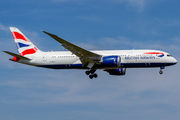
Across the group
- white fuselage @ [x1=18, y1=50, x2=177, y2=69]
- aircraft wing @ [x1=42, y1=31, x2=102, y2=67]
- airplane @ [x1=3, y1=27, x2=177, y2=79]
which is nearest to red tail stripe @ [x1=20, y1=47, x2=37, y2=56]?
airplane @ [x1=3, y1=27, x2=177, y2=79]

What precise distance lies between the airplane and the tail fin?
39.1 inches

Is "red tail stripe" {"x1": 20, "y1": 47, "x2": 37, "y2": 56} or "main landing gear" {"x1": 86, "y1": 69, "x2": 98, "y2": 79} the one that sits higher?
"red tail stripe" {"x1": 20, "y1": 47, "x2": 37, "y2": 56}

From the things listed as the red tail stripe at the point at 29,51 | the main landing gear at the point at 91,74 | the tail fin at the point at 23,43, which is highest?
the tail fin at the point at 23,43

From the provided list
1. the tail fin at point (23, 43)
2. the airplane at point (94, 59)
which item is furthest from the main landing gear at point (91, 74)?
the tail fin at point (23, 43)

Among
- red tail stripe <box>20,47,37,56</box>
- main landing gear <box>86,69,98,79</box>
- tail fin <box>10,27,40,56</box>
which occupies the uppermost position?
tail fin <box>10,27,40,56</box>

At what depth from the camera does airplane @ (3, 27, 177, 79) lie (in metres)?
43.4

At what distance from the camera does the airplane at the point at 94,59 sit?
142 ft

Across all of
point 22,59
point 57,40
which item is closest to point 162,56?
point 57,40

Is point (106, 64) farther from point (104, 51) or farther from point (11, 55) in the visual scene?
point (11, 55)

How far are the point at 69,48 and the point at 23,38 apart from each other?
12.2 m

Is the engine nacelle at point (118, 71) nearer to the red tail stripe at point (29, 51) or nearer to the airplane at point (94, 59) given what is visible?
the airplane at point (94, 59)

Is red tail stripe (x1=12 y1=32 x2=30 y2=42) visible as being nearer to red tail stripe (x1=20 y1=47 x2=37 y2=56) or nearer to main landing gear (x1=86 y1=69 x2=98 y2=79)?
red tail stripe (x1=20 y1=47 x2=37 y2=56)

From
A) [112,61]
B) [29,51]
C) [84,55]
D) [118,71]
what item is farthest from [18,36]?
[112,61]

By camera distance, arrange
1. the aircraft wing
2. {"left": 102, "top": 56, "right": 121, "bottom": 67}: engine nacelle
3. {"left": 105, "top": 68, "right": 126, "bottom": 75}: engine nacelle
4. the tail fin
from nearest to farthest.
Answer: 1. the aircraft wing
2. {"left": 102, "top": 56, "right": 121, "bottom": 67}: engine nacelle
3. the tail fin
4. {"left": 105, "top": 68, "right": 126, "bottom": 75}: engine nacelle
